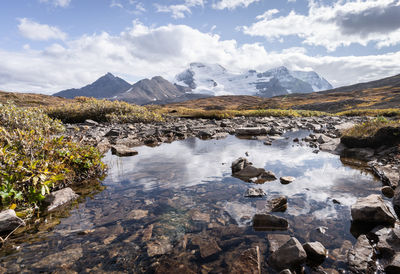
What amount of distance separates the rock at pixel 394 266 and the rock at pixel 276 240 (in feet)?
4.32

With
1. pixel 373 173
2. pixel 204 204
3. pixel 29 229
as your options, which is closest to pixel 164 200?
pixel 204 204

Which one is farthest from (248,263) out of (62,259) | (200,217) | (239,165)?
(239,165)

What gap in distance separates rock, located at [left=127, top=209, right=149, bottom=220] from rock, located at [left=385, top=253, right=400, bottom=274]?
13.7 ft

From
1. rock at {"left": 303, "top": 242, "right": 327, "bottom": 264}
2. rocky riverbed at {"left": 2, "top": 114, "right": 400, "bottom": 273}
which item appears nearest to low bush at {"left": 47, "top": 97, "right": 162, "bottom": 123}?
rocky riverbed at {"left": 2, "top": 114, "right": 400, "bottom": 273}

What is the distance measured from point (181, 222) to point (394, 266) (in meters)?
3.37

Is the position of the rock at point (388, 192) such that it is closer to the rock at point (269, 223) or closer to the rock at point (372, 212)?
the rock at point (372, 212)

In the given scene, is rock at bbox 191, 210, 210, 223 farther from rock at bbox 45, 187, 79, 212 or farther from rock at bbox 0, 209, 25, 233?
rock at bbox 0, 209, 25, 233

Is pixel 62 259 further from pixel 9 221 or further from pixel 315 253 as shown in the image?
pixel 315 253

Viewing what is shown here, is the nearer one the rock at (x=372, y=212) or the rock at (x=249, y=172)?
the rock at (x=372, y=212)

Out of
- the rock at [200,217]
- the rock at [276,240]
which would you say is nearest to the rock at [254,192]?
the rock at [200,217]

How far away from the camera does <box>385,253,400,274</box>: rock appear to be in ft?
9.27

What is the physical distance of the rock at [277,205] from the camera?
4832mm

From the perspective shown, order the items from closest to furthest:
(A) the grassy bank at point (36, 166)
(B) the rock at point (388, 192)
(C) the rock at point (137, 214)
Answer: (A) the grassy bank at point (36, 166), (C) the rock at point (137, 214), (B) the rock at point (388, 192)

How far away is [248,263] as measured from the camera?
3129 mm
